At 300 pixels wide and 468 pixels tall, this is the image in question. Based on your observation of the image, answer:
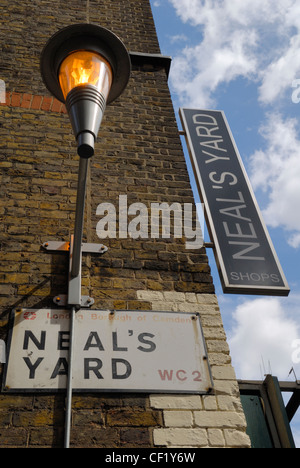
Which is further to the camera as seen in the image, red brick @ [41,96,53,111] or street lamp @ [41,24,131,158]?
red brick @ [41,96,53,111]

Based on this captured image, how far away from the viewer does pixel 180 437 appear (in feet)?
8.36

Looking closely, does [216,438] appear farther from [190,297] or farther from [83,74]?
[83,74]

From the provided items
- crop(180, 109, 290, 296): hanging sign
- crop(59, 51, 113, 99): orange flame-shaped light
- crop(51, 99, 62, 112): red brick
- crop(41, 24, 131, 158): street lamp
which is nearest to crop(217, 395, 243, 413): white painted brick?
crop(180, 109, 290, 296): hanging sign

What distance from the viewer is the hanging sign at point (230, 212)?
138 inches

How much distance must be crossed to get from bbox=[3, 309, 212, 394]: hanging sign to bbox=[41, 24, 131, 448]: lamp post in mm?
99

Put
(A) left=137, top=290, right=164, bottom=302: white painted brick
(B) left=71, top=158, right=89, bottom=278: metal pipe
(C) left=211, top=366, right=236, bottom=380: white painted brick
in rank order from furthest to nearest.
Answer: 1. (A) left=137, top=290, right=164, bottom=302: white painted brick
2. (C) left=211, top=366, right=236, bottom=380: white painted brick
3. (B) left=71, top=158, right=89, bottom=278: metal pipe

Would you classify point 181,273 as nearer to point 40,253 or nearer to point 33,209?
point 40,253

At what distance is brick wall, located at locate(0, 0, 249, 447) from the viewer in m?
2.54

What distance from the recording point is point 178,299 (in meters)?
3.18

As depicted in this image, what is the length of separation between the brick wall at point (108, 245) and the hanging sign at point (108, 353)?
77 millimetres
